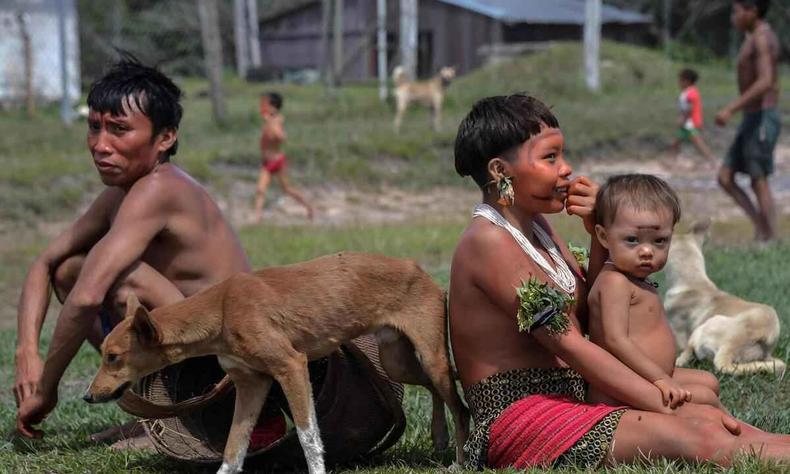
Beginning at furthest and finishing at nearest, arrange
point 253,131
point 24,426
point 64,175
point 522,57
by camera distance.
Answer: point 522,57
point 253,131
point 64,175
point 24,426

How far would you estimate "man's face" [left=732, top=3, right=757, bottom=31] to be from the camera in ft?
32.7

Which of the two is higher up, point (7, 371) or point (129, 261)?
point (129, 261)

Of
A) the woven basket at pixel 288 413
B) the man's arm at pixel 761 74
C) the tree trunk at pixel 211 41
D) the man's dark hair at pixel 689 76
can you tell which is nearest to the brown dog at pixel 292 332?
the woven basket at pixel 288 413

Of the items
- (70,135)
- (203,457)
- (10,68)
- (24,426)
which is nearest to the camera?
(203,457)

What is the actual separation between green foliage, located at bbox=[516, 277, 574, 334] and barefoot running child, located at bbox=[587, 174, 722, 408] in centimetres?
23

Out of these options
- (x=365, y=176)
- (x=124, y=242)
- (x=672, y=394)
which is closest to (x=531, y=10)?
(x=365, y=176)

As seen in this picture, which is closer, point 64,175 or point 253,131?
point 64,175

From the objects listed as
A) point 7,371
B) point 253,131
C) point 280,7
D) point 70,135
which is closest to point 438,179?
point 253,131

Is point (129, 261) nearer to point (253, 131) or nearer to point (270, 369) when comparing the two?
point (270, 369)

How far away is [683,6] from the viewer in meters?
39.6

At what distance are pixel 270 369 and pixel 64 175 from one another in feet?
33.8

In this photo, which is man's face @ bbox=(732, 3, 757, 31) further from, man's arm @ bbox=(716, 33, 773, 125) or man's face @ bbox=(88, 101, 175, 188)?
man's face @ bbox=(88, 101, 175, 188)

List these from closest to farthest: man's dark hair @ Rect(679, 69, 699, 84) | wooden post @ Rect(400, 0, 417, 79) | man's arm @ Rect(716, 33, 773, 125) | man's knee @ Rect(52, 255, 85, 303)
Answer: man's knee @ Rect(52, 255, 85, 303) < man's arm @ Rect(716, 33, 773, 125) < man's dark hair @ Rect(679, 69, 699, 84) < wooden post @ Rect(400, 0, 417, 79)

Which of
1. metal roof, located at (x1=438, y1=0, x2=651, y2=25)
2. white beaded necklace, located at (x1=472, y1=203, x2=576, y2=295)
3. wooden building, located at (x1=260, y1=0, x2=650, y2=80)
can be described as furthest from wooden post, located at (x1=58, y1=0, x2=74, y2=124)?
metal roof, located at (x1=438, y1=0, x2=651, y2=25)
